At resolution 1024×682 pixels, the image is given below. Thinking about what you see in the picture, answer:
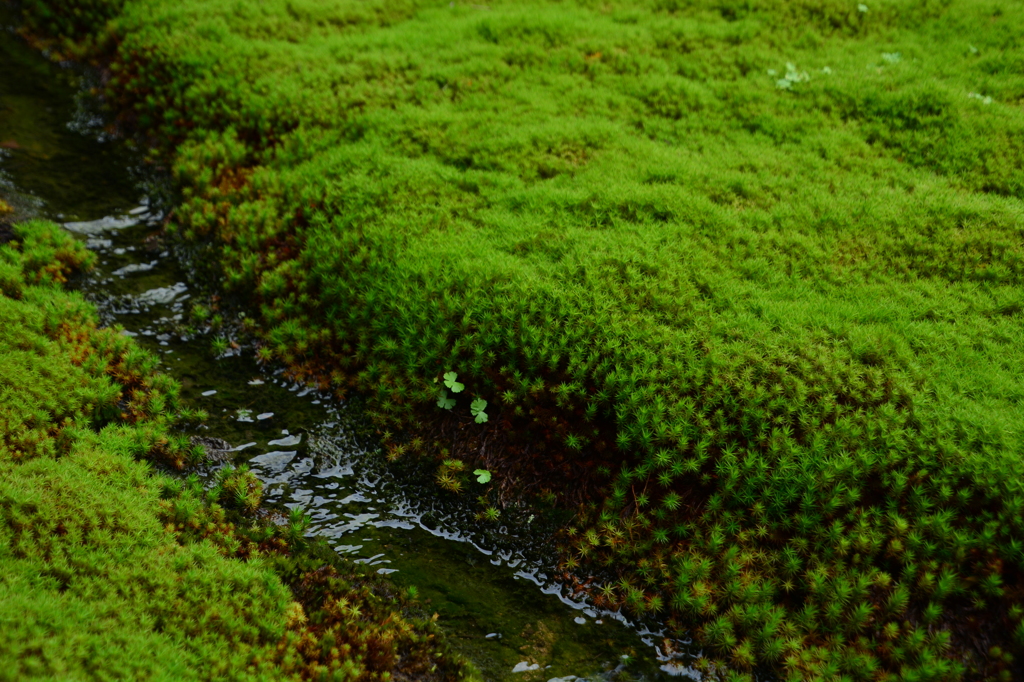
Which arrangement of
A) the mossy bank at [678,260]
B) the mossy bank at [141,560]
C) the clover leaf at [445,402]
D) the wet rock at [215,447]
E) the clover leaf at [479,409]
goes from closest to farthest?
the mossy bank at [141,560]
the mossy bank at [678,260]
the wet rock at [215,447]
the clover leaf at [479,409]
the clover leaf at [445,402]

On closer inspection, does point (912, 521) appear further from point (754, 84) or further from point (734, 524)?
point (754, 84)

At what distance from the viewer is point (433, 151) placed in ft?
29.6

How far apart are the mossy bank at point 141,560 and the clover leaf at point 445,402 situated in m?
1.89

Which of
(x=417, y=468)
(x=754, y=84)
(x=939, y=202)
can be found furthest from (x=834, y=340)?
(x=754, y=84)

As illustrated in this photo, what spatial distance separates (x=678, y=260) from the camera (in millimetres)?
7391

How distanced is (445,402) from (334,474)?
1409mm

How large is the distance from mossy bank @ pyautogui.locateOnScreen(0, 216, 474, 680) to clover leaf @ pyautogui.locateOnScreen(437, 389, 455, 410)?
1889 millimetres

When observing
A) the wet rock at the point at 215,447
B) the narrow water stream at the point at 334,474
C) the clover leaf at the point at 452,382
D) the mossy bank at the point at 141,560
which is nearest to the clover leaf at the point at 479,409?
the clover leaf at the point at 452,382

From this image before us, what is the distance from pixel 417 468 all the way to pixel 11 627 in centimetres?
348

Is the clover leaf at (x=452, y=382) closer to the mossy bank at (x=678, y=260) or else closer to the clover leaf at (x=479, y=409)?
the mossy bank at (x=678, y=260)

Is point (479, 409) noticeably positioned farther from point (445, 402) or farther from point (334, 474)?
point (334, 474)

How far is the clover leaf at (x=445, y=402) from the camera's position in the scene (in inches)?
267

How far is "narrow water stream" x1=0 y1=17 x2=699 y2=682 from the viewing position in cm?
540

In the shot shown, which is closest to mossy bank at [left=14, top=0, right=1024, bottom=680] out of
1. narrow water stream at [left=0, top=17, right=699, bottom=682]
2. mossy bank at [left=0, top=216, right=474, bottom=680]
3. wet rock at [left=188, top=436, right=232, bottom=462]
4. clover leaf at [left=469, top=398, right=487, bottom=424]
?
clover leaf at [left=469, top=398, right=487, bottom=424]
